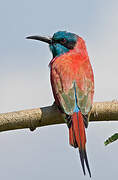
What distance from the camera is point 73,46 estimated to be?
5.04m

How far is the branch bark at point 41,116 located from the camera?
111 inches

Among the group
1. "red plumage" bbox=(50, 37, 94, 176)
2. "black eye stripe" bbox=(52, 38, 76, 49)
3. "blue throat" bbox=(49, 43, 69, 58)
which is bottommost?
"red plumage" bbox=(50, 37, 94, 176)

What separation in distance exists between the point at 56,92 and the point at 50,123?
0.95 meters

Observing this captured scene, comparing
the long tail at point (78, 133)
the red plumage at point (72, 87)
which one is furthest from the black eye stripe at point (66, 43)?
the long tail at point (78, 133)

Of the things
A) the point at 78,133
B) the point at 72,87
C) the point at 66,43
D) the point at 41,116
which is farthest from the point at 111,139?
the point at 66,43

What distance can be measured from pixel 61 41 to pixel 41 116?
226cm

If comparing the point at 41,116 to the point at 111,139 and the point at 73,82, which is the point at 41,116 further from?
the point at 73,82

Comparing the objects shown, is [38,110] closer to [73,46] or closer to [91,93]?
[91,93]

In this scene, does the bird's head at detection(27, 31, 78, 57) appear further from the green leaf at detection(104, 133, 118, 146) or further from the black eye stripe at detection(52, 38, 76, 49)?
the green leaf at detection(104, 133, 118, 146)

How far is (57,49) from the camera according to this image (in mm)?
4980

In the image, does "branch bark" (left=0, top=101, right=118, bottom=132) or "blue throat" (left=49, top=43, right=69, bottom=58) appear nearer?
"branch bark" (left=0, top=101, right=118, bottom=132)

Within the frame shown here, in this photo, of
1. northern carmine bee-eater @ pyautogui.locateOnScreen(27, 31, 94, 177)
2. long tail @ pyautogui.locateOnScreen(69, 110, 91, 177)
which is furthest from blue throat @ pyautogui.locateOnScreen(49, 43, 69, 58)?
long tail @ pyautogui.locateOnScreen(69, 110, 91, 177)

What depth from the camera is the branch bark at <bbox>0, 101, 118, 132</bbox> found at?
9.26ft

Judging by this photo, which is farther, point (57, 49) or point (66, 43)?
point (66, 43)
